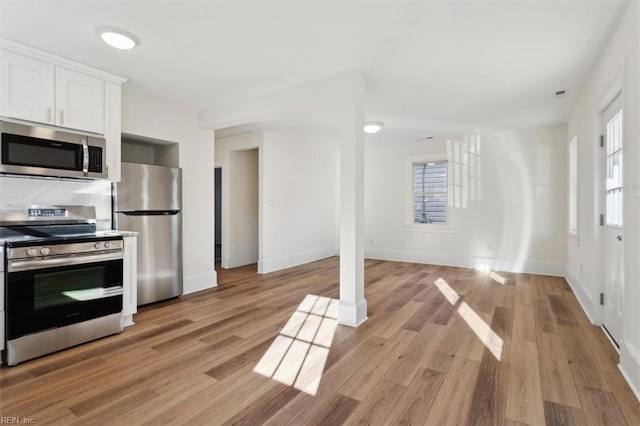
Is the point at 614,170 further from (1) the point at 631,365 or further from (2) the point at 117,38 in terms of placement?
(2) the point at 117,38

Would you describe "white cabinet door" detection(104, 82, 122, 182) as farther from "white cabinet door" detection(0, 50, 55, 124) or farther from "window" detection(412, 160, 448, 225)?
"window" detection(412, 160, 448, 225)

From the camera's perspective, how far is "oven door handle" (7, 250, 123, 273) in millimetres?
2316

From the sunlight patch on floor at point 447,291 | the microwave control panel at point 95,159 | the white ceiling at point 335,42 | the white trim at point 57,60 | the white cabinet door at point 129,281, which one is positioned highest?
the white ceiling at point 335,42

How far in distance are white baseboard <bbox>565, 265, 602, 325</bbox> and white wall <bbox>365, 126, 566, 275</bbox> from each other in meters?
0.78

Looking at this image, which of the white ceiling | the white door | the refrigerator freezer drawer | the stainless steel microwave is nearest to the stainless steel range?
→ the stainless steel microwave

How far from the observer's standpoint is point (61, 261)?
8.34ft

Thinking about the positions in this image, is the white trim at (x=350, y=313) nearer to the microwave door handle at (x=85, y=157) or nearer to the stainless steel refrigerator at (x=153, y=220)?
the stainless steel refrigerator at (x=153, y=220)

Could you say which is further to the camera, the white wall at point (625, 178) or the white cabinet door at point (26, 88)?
the white cabinet door at point (26, 88)

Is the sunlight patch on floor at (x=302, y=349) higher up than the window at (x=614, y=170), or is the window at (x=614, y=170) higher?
the window at (x=614, y=170)

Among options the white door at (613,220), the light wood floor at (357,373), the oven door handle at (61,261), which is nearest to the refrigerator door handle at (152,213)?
the oven door handle at (61,261)

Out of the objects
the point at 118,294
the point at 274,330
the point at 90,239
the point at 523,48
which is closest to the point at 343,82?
the point at 523,48

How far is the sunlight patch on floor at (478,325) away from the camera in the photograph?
8.46 feet

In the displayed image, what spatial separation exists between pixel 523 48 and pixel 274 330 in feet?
10.8

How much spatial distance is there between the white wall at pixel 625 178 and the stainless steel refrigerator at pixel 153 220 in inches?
168
